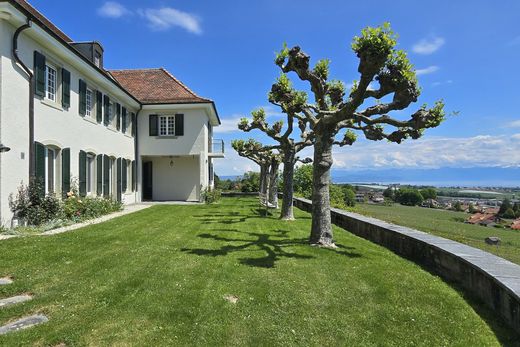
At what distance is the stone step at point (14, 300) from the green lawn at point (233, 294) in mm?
118

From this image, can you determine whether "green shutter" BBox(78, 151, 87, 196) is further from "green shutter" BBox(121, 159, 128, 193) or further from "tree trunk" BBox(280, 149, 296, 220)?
"tree trunk" BBox(280, 149, 296, 220)

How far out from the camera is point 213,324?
12.5 ft

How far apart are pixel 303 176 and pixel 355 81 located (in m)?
25.1

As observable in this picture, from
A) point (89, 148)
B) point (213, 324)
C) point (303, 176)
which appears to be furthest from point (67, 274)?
point (303, 176)

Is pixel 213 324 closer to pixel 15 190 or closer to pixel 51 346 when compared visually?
pixel 51 346

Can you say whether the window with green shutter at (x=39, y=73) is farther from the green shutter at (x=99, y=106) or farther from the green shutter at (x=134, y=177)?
the green shutter at (x=134, y=177)

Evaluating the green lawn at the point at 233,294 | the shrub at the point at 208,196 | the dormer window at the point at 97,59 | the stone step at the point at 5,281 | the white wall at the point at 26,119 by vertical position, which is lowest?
the green lawn at the point at 233,294

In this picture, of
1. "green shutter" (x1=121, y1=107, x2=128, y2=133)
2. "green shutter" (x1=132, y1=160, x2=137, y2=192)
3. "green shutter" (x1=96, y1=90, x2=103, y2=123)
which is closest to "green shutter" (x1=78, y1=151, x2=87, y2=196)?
"green shutter" (x1=96, y1=90, x2=103, y2=123)

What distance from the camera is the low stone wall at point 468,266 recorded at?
385 centimetres

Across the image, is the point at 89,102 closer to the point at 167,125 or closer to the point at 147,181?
the point at 167,125

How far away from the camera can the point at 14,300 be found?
14.7 ft

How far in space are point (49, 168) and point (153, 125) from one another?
1005 centimetres

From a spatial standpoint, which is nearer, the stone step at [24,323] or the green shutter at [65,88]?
the stone step at [24,323]

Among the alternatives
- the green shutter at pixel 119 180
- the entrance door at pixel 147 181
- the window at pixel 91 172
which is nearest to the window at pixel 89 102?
the window at pixel 91 172
